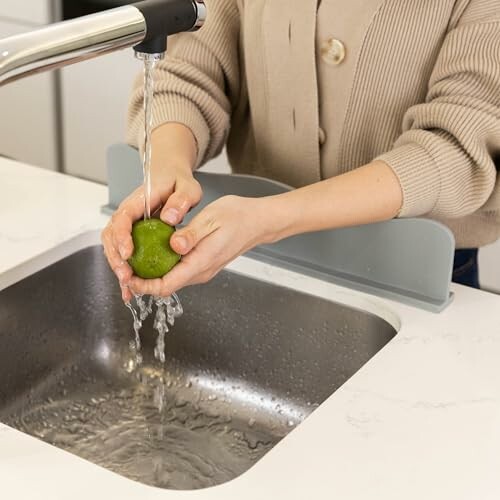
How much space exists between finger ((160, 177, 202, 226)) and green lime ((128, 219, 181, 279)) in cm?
3

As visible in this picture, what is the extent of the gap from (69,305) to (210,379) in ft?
0.69

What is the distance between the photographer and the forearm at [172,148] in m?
1.13

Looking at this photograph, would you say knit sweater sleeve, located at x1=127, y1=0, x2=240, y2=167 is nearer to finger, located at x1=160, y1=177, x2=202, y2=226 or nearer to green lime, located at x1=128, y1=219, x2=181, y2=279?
finger, located at x1=160, y1=177, x2=202, y2=226

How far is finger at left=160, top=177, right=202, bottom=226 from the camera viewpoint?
39.8 inches

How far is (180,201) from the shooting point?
41.4 inches

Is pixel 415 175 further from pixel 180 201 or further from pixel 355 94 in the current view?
pixel 180 201

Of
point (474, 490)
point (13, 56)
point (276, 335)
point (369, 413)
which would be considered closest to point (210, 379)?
point (276, 335)

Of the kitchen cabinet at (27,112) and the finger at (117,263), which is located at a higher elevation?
the finger at (117,263)

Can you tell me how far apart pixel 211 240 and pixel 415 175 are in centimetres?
27

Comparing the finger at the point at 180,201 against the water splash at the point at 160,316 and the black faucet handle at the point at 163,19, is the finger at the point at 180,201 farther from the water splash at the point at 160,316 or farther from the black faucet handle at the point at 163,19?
the black faucet handle at the point at 163,19

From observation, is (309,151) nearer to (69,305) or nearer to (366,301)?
(366,301)

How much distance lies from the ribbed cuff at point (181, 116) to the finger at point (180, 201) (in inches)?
6.3

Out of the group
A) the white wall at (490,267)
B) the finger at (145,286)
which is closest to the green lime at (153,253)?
the finger at (145,286)

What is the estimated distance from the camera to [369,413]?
0.89 m
